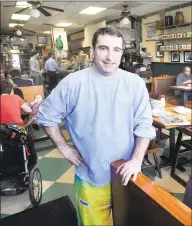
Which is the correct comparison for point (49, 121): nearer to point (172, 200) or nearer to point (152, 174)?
point (172, 200)

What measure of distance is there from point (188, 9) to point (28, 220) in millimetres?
6675

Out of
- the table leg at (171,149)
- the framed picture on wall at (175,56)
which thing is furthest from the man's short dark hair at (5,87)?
the framed picture on wall at (175,56)

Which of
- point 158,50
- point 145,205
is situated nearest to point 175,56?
point 158,50

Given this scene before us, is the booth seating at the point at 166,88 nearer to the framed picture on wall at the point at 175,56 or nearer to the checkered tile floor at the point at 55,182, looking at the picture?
the framed picture on wall at the point at 175,56

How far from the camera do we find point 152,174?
2834mm

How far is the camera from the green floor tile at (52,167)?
113 inches

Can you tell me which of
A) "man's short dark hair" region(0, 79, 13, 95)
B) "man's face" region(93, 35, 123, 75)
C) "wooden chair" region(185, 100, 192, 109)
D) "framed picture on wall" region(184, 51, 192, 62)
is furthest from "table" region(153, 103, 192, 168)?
"framed picture on wall" region(184, 51, 192, 62)

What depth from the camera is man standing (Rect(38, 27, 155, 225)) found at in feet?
3.83

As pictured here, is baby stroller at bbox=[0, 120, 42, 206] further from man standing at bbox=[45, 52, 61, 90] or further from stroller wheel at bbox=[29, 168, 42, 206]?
man standing at bbox=[45, 52, 61, 90]

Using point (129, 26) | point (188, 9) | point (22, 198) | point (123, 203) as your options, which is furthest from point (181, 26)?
point (123, 203)

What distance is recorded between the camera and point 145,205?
845 mm

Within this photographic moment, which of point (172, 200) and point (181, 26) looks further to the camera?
point (181, 26)

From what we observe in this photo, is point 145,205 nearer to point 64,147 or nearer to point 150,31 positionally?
point 64,147

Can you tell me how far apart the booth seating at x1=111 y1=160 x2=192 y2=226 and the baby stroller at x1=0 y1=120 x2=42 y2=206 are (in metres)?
1.20
